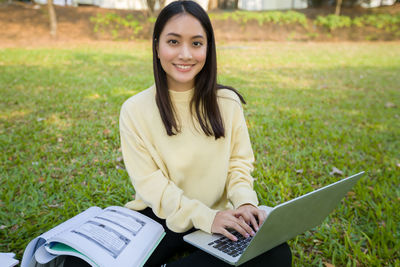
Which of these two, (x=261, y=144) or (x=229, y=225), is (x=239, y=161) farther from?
(x=261, y=144)

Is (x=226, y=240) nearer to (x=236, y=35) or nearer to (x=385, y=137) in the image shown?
(x=385, y=137)

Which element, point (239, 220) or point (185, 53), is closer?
point (239, 220)

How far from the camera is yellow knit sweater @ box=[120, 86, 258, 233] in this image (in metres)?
1.64

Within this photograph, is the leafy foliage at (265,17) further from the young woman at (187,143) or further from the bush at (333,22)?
the young woman at (187,143)

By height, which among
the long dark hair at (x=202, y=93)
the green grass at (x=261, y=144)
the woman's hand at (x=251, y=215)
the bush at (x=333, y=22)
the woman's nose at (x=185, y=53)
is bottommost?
the green grass at (x=261, y=144)

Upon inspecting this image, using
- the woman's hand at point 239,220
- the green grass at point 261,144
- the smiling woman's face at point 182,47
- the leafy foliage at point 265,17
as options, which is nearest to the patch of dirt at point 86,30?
the leafy foliage at point 265,17

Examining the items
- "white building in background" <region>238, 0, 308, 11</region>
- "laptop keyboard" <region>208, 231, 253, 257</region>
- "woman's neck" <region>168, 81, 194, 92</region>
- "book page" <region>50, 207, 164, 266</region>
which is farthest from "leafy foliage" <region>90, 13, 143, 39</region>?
"laptop keyboard" <region>208, 231, 253, 257</region>

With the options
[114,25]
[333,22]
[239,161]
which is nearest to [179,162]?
[239,161]

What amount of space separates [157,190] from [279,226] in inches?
26.3

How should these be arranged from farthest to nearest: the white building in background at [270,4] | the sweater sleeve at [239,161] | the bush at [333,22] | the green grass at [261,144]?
the white building in background at [270,4]
the bush at [333,22]
the green grass at [261,144]
the sweater sleeve at [239,161]

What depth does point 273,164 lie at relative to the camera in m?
3.29

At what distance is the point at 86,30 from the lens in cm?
1324

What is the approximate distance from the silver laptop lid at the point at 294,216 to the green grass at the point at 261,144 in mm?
748

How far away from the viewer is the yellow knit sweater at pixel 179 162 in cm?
164
